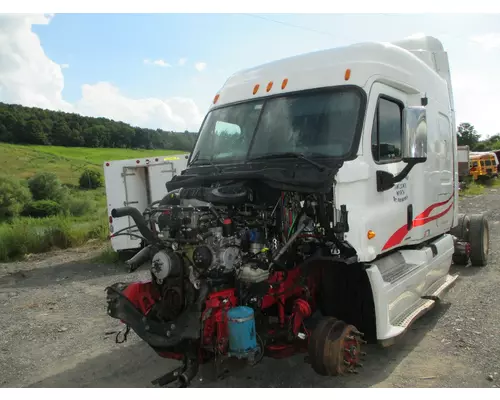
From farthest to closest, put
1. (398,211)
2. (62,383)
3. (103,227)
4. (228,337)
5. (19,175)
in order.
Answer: (19,175), (103,227), (398,211), (62,383), (228,337)

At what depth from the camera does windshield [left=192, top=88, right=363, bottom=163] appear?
447cm

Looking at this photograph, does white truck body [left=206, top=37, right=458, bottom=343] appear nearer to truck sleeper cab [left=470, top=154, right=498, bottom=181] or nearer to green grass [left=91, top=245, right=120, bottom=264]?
green grass [left=91, top=245, right=120, bottom=264]

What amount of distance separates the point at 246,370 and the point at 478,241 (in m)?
5.91

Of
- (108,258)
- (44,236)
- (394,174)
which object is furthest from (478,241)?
(44,236)

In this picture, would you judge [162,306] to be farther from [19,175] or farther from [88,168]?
[88,168]

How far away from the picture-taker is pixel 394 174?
4961 mm

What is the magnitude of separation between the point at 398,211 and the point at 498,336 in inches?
73.6

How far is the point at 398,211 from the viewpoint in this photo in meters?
→ 5.09

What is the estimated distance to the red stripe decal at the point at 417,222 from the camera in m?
4.96

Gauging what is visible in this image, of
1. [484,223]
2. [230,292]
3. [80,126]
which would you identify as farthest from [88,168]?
[230,292]

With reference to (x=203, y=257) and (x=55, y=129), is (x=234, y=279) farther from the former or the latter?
(x=55, y=129)

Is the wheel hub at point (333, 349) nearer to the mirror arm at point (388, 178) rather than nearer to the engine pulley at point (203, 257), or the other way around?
the engine pulley at point (203, 257)

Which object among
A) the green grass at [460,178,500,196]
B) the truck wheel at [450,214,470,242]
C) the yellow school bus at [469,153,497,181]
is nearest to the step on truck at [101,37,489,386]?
the truck wheel at [450,214,470,242]

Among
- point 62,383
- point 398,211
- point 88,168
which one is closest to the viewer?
point 62,383
